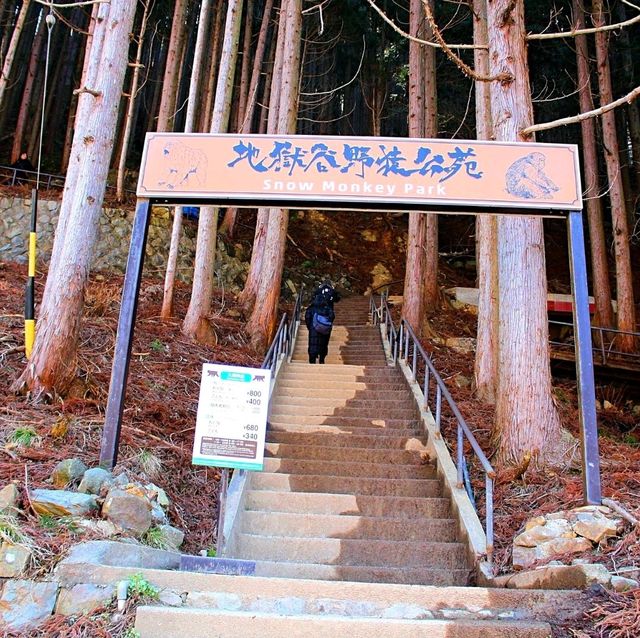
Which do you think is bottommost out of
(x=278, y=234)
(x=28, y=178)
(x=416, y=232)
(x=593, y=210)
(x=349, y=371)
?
(x=349, y=371)

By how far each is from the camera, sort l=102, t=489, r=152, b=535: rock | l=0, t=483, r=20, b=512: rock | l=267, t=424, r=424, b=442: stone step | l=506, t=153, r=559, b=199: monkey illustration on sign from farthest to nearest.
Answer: l=267, t=424, r=424, b=442: stone step < l=506, t=153, r=559, b=199: monkey illustration on sign < l=102, t=489, r=152, b=535: rock < l=0, t=483, r=20, b=512: rock

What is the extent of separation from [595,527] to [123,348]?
13.2ft

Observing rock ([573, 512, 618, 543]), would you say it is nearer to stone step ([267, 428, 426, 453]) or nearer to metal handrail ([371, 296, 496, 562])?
metal handrail ([371, 296, 496, 562])

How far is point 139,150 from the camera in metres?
26.8

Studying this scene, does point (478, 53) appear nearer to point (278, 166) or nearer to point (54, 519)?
point (278, 166)

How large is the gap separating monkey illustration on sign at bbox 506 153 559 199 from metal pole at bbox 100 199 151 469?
3390 mm

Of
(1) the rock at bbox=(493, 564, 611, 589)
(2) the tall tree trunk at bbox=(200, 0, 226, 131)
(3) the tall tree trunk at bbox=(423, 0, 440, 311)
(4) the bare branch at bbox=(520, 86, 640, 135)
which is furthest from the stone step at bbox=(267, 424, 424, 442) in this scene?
(2) the tall tree trunk at bbox=(200, 0, 226, 131)

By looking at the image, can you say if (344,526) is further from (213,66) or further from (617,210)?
(213,66)

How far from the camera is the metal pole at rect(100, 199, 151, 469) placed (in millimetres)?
4898

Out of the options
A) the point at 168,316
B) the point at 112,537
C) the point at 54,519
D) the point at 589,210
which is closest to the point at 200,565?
the point at 112,537

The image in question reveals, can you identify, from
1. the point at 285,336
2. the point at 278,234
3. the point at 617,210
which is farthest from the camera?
the point at 617,210

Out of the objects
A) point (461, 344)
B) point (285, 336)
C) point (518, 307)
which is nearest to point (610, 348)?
point (461, 344)

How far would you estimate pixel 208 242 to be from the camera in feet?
36.3

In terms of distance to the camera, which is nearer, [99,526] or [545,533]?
[99,526]
